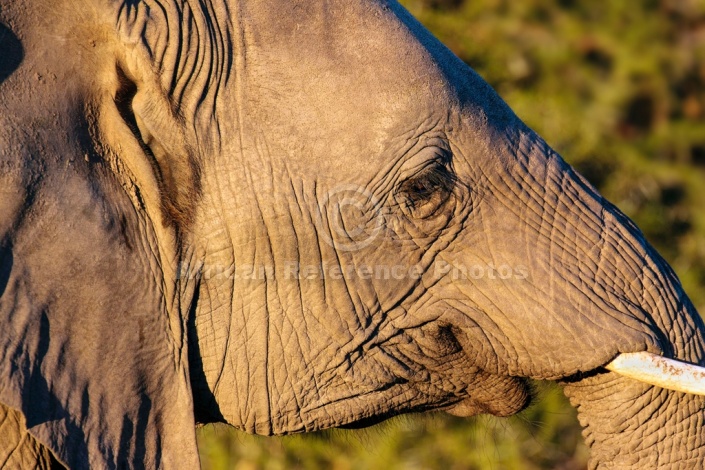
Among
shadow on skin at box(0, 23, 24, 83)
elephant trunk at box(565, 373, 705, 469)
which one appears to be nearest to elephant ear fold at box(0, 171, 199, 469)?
shadow on skin at box(0, 23, 24, 83)

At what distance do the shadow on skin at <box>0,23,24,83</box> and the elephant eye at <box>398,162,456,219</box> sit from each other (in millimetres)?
873

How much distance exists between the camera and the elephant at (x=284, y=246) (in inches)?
95.7

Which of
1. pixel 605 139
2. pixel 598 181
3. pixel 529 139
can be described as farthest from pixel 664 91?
pixel 529 139

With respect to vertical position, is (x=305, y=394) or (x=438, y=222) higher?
(x=438, y=222)

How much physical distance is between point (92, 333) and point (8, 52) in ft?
1.95

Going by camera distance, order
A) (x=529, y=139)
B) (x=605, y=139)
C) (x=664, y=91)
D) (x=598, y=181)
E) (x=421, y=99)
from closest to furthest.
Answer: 1. (x=421, y=99)
2. (x=529, y=139)
3. (x=598, y=181)
4. (x=605, y=139)
5. (x=664, y=91)

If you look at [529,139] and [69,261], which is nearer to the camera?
[69,261]

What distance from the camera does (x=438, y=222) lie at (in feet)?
8.80

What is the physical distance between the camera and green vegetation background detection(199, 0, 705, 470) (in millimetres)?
5641

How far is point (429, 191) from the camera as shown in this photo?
2.68 meters

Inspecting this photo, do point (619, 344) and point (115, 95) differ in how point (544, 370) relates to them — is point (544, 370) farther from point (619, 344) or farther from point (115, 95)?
point (115, 95)

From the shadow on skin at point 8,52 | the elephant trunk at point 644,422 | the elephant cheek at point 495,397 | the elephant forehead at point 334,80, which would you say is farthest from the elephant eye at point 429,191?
the shadow on skin at point 8,52

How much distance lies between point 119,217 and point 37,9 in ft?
1.50

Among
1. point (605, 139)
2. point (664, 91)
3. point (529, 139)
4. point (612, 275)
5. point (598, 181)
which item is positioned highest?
point (664, 91)
